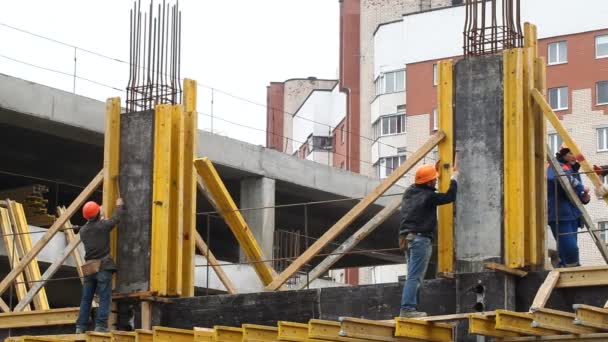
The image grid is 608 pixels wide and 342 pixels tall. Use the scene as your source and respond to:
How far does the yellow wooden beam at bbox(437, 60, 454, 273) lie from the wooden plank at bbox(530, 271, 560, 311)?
4.75 ft

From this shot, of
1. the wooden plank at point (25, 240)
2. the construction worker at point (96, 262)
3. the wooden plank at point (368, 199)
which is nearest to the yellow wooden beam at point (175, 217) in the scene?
the construction worker at point (96, 262)

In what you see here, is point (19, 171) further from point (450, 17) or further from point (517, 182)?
point (450, 17)

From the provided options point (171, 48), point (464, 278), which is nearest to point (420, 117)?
point (171, 48)

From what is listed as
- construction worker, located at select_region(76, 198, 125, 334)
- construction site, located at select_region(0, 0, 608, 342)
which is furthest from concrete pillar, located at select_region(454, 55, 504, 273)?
construction worker, located at select_region(76, 198, 125, 334)

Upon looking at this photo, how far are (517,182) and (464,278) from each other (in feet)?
4.16

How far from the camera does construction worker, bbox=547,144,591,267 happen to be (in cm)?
1691

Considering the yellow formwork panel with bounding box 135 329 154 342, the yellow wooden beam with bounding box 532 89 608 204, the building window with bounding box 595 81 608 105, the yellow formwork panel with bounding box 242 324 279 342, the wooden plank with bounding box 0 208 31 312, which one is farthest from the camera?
the building window with bounding box 595 81 608 105

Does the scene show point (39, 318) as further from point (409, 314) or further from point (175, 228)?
point (409, 314)

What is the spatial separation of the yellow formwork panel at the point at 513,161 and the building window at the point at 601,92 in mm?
47857

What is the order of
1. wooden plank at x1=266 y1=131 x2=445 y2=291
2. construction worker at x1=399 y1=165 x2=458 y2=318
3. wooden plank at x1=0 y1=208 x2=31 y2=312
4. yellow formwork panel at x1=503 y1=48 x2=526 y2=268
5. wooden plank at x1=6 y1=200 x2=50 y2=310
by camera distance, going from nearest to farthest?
construction worker at x1=399 y1=165 x2=458 y2=318 < yellow formwork panel at x1=503 y1=48 x2=526 y2=268 < wooden plank at x1=266 y1=131 x2=445 y2=291 < wooden plank at x1=6 y1=200 x2=50 y2=310 < wooden plank at x1=0 y1=208 x2=31 y2=312

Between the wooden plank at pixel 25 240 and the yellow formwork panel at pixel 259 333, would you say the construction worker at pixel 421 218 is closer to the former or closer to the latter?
the yellow formwork panel at pixel 259 333

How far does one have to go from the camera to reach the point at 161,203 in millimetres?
18891

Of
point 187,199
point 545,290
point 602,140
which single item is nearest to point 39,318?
point 187,199

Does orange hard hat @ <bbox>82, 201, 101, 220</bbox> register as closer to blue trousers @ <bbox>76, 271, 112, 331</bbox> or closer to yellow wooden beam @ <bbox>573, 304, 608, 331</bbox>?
blue trousers @ <bbox>76, 271, 112, 331</bbox>
